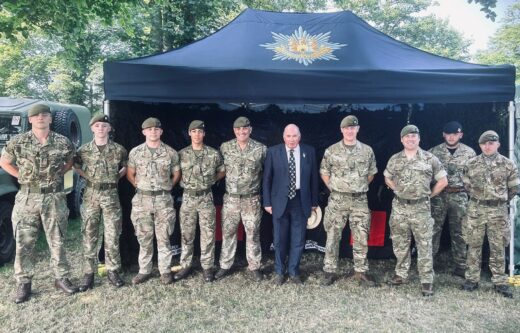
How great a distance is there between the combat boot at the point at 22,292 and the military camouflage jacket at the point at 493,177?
14.5ft

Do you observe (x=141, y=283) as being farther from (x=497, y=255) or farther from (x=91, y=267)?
(x=497, y=255)

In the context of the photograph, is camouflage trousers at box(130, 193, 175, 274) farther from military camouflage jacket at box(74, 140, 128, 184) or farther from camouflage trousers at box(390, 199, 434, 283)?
camouflage trousers at box(390, 199, 434, 283)

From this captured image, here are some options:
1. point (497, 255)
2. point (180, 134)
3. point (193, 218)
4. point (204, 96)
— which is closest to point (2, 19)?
point (180, 134)

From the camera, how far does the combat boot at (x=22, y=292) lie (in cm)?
368

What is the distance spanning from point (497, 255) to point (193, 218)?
3.08m

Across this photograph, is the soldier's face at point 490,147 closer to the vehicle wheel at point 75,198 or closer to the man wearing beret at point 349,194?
the man wearing beret at point 349,194

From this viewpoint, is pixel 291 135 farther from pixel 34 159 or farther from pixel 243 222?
pixel 34 159

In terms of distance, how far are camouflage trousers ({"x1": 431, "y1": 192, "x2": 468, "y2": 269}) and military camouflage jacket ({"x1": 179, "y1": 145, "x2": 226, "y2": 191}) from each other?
2512 millimetres

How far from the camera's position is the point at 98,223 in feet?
13.3

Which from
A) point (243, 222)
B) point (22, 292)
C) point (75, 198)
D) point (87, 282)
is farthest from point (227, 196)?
point (75, 198)

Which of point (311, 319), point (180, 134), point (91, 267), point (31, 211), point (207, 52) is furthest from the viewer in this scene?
point (180, 134)

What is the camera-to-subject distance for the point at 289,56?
4246 millimetres

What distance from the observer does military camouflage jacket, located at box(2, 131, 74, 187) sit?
3725 mm

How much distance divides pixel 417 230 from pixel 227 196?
1.97 meters
